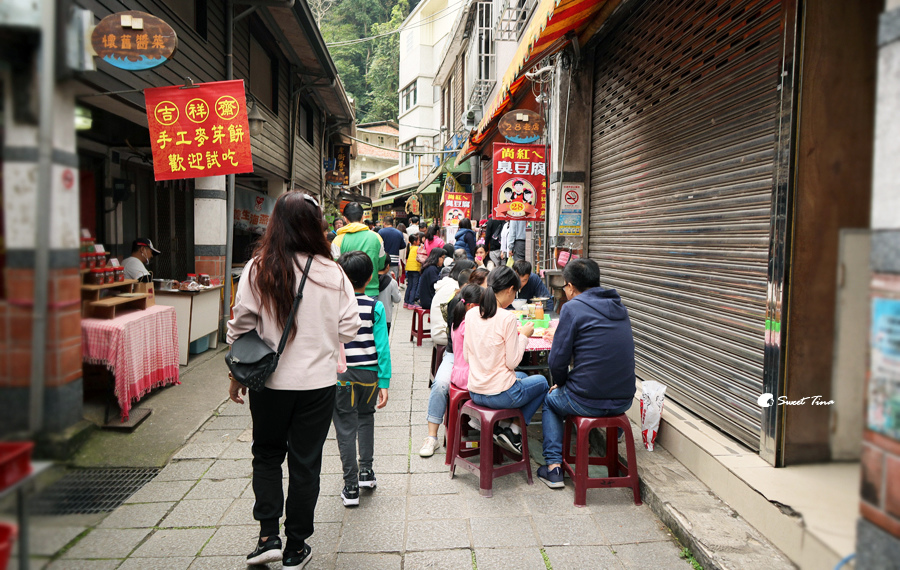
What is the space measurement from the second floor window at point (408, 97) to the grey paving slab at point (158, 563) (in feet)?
104

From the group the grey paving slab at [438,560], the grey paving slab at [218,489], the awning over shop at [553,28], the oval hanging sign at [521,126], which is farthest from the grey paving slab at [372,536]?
the oval hanging sign at [521,126]

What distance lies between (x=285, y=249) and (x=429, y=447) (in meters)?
2.52

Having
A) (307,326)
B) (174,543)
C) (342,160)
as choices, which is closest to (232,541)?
(174,543)

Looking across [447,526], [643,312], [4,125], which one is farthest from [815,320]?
[643,312]

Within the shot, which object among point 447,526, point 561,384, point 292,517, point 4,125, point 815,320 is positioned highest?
point 4,125

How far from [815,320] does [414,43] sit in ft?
111

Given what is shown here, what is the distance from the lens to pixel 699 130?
15.6 ft

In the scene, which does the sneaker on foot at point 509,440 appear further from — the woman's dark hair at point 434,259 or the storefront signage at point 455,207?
the storefront signage at point 455,207

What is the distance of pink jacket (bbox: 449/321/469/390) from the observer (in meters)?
4.44

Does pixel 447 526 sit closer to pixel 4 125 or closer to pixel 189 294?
pixel 4 125

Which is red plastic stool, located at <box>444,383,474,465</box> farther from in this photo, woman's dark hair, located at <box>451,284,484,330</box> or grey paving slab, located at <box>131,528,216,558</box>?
grey paving slab, located at <box>131,528,216,558</box>

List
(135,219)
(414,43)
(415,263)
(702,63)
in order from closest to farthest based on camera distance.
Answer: (702,63)
(135,219)
(415,263)
(414,43)

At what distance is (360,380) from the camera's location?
388cm

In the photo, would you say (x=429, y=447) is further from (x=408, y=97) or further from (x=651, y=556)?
(x=408, y=97)
